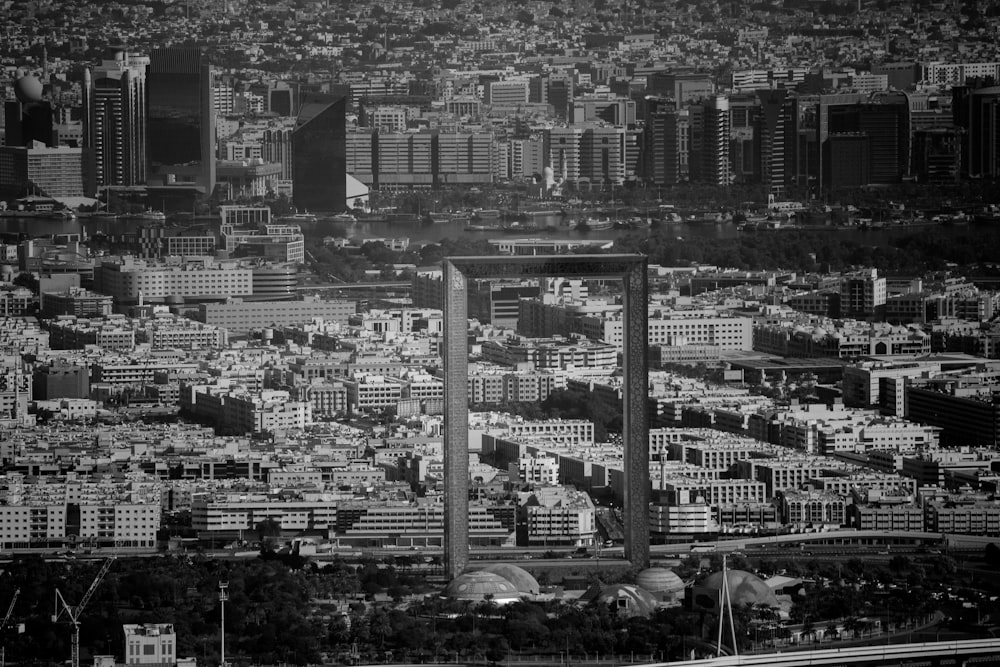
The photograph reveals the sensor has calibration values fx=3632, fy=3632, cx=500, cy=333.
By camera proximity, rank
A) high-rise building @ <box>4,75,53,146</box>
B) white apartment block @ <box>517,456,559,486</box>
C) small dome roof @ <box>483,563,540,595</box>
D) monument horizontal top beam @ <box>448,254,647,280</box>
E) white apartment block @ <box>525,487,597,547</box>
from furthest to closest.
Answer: high-rise building @ <box>4,75,53,146</box>
white apartment block @ <box>517,456,559,486</box>
white apartment block @ <box>525,487,597,547</box>
monument horizontal top beam @ <box>448,254,647,280</box>
small dome roof @ <box>483,563,540,595</box>

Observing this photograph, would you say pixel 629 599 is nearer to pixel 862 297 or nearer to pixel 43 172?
pixel 862 297

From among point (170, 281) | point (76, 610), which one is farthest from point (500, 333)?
point (76, 610)

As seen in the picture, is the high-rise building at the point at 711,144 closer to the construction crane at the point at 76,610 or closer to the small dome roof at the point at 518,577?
the construction crane at the point at 76,610

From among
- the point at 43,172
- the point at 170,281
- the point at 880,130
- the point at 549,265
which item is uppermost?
the point at 549,265

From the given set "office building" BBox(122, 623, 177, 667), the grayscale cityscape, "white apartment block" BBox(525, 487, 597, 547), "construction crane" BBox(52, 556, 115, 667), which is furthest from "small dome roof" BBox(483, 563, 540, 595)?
"office building" BBox(122, 623, 177, 667)

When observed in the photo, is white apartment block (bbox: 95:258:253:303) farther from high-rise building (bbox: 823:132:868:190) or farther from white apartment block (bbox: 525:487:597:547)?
white apartment block (bbox: 525:487:597:547)

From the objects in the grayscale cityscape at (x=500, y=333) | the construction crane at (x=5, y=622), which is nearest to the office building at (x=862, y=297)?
the grayscale cityscape at (x=500, y=333)

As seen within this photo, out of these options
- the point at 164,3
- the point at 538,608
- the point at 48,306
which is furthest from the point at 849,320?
the point at 164,3
